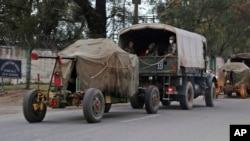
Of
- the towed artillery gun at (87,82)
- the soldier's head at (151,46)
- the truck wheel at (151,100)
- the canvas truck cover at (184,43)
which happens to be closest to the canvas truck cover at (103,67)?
the towed artillery gun at (87,82)

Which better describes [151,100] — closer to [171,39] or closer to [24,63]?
[171,39]

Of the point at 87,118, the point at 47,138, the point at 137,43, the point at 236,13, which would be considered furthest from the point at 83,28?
the point at 47,138

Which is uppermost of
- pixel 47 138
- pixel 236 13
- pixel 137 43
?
pixel 236 13

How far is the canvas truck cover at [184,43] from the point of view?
18.6 metres

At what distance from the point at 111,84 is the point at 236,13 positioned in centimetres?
1718

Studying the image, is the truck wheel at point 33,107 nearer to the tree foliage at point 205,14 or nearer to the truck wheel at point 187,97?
the truck wheel at point 187,97

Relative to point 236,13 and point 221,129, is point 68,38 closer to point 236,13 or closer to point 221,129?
point 236,13

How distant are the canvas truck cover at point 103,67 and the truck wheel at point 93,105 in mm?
653

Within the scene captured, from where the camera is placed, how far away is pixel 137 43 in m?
20.4

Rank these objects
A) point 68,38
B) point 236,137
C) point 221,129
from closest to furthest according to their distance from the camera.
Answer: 1. point 236,137
2. point 221,129
3. point 68,38

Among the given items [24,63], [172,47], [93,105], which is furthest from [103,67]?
[24,63]

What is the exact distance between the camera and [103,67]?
14.5 metres

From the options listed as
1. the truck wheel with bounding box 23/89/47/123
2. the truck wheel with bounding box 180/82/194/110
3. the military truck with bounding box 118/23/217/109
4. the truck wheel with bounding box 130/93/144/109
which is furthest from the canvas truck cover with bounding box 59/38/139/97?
the truck wheel with bounding box 180/82/194/110

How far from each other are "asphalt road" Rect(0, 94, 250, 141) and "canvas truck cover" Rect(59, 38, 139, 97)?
101cm
